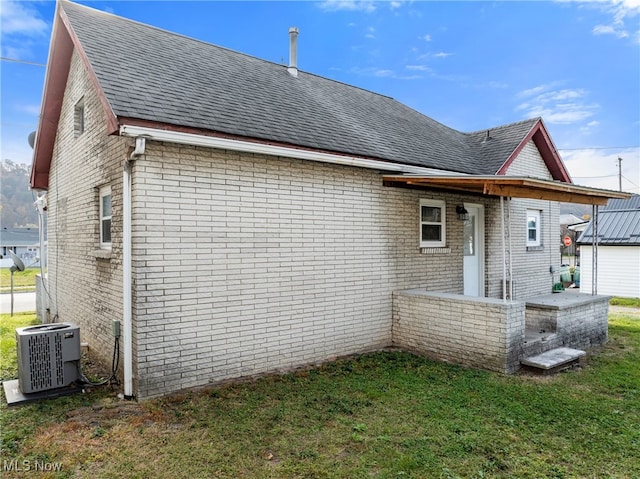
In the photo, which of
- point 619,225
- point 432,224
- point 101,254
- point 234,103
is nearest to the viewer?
point 101,254

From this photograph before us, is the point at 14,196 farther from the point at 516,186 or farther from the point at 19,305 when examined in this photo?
the point at 516,186

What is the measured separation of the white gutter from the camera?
15.5 ft

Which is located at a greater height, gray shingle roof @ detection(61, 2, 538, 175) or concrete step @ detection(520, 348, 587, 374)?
gray shingle roof @ detection(61, 2, 538, 175)

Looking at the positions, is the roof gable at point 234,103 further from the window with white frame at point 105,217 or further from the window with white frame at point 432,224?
the window with white frame at point 105,217

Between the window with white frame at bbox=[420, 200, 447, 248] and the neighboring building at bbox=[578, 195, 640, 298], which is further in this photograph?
the neighboring building at bbox=[578, 195, 640, 298]

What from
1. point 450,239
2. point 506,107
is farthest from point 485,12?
point 506,107

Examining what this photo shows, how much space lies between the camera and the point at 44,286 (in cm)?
987

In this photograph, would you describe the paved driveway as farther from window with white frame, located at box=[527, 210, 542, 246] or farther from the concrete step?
window with white frame, located at box=[527, 210, 542, 246]

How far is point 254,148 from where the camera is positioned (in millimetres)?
5637

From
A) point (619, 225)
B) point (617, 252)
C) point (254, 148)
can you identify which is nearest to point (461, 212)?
point (254, 148)

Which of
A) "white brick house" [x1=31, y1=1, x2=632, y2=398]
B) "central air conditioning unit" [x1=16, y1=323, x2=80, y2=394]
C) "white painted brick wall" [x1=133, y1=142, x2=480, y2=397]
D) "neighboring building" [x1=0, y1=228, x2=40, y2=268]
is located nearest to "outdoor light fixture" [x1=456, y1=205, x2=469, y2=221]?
"white brick house" [x1=31, y1=1, x2=632, y2=398]

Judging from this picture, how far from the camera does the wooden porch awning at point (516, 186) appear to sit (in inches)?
241

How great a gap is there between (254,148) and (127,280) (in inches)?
93.7

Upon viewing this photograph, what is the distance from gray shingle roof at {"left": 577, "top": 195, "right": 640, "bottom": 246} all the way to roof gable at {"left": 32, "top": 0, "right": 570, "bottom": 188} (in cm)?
743
